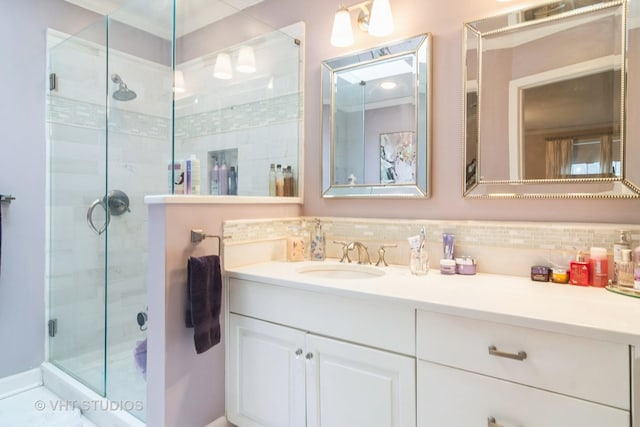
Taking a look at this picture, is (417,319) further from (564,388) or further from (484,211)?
(484,211)

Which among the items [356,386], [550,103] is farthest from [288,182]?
[550,103]

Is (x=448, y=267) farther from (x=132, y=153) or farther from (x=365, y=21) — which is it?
(x=132, y=153)

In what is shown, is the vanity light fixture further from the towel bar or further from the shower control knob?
the shower control knob

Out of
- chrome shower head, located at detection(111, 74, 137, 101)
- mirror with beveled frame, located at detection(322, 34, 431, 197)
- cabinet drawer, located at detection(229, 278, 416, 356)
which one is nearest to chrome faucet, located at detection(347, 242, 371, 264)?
mirror with beveled frame, located at detection(322, 34, 431, 197)

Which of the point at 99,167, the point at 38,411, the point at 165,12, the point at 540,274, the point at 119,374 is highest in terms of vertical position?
the point at 165,12

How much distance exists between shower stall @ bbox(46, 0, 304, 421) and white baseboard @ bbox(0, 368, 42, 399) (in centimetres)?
12

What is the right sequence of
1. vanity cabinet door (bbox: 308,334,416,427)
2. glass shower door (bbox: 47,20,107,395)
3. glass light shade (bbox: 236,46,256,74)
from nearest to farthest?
1. vanity cabinet door (bbox: 308,334,416,427)
2. glass shower door (bbox: 47,20,107,395)
3. glass light shade (bbox: 236,46,256,74)

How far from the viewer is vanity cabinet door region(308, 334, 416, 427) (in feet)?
3.72

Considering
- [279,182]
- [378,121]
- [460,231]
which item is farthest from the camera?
[279,182]

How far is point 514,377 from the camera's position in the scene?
96 cm

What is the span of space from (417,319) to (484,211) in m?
0.70

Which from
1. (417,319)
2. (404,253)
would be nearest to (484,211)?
(404,253)

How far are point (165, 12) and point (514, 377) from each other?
228 centimetres

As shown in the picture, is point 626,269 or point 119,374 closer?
point 626,269
